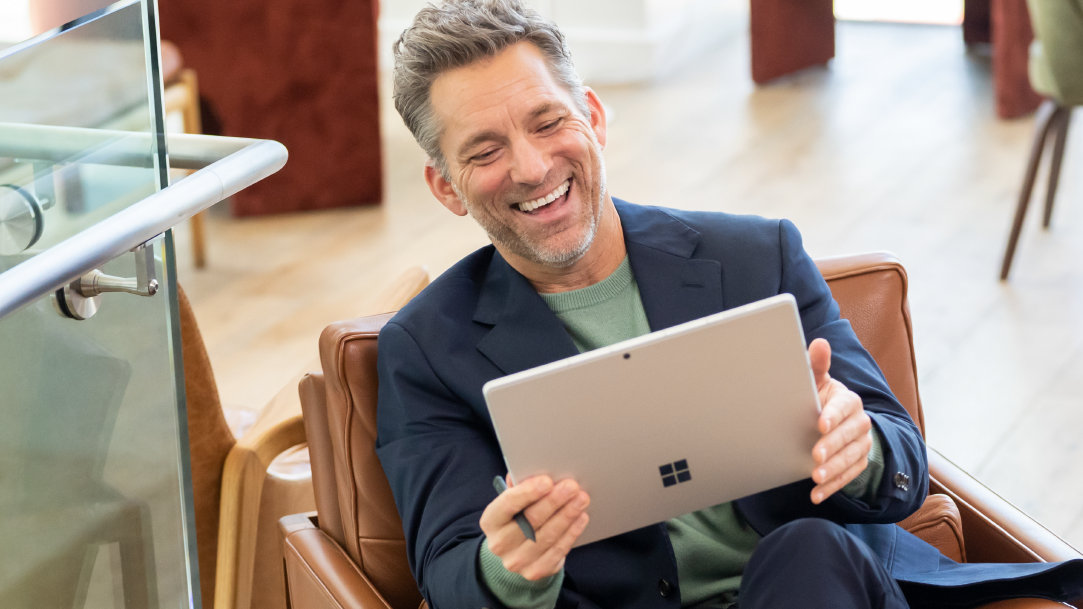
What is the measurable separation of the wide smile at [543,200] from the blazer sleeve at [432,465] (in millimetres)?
210

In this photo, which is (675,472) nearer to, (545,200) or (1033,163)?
(545,200)

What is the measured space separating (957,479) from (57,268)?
1164 millimetres

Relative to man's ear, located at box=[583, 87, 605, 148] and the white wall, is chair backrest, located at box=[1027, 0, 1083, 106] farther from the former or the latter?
the white wall

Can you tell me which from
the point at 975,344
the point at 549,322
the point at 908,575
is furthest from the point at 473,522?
the point at 975,344

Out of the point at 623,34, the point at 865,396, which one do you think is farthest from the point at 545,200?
the point at 623,34

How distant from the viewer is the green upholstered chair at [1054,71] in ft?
10.5

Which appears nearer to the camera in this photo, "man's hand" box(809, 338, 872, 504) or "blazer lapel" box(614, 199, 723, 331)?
"man's hand" box(809, 338, 872, 504)

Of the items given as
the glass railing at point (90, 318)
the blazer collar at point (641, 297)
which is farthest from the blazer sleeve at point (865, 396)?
the glass railing at point (90, 318)

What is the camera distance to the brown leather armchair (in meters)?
1.59

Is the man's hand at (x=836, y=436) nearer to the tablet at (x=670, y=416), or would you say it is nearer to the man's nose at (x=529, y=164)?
the tablet at (x=670, y=416)

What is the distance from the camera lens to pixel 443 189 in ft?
5.47

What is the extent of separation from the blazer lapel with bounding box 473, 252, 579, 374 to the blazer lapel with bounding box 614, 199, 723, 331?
0.38 feet

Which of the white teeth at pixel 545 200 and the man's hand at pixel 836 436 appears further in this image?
the white teeth at pixel 545 200

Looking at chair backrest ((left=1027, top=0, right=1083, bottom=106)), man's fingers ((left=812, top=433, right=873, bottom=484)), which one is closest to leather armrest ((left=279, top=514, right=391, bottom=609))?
man's fingers ((left=812, top=433, right=873, bottom=484))
